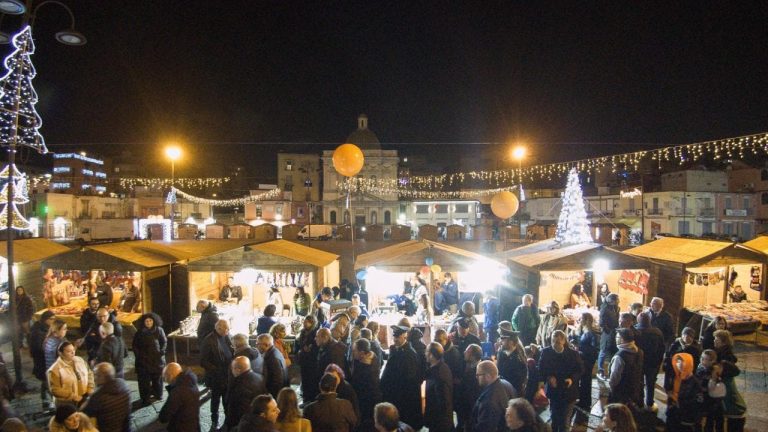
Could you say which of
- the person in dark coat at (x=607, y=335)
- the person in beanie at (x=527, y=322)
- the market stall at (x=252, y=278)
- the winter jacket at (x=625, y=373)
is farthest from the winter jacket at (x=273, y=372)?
the person in dark coat at (x=607, y=335)

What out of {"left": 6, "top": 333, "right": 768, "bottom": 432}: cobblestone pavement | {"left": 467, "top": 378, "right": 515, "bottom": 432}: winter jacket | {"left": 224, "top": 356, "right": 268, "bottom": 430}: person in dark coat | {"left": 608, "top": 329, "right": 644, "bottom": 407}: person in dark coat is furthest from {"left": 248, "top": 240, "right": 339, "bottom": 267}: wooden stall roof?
{"left": 608, "top": 329, "right": 644, "bottom": 407}: person in dark coat

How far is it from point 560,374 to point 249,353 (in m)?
3.96

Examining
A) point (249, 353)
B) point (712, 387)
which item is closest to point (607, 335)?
point (712, 387)

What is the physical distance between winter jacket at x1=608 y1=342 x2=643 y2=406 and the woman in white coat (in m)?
6.86

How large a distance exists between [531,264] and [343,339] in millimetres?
5552

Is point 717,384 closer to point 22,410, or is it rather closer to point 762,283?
point 762,283

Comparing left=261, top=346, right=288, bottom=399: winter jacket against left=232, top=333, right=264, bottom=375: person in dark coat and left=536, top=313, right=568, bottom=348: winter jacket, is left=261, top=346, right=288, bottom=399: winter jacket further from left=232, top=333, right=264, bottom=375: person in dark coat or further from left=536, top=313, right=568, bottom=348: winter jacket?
left=536, top=313, right=568, bottom=348: winter jacket

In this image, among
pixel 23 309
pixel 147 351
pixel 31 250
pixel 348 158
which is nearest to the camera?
pixel 147 351

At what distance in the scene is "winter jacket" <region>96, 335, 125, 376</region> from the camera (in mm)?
6039

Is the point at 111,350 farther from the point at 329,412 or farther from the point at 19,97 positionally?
the point at 19,97

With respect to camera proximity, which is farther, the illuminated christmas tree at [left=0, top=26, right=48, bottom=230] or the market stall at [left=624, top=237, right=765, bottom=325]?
the market stall at [left=624, top=237, right=765, bottom=325]

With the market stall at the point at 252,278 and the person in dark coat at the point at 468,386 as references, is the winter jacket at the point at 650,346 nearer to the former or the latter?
the person in dark coat at the point at 468,386

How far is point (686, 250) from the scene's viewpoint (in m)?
10.6

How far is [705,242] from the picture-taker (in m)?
10.8
